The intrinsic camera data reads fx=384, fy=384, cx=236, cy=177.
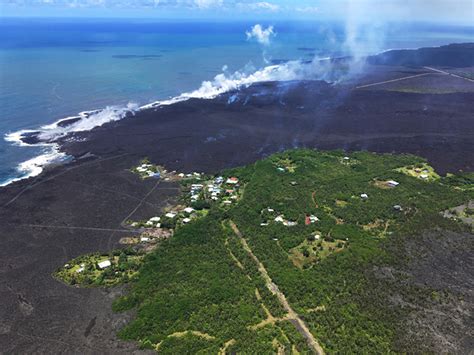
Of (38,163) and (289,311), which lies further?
(38,163)

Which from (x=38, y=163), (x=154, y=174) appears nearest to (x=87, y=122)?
(x=38, y=163)

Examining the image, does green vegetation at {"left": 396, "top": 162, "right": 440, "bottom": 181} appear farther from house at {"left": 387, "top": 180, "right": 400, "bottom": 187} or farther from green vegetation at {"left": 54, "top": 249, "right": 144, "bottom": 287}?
green vegetation at {"left": 54, "top": 249, "right": 144, "bottom": 287}

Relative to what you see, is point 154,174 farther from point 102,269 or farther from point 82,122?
point 82,122

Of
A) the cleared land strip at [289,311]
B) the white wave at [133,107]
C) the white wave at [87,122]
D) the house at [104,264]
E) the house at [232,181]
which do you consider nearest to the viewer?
the cleared land strip at [289,311]

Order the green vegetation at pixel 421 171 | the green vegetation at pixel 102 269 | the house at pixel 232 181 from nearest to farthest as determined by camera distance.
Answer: the green vegetation at pixel 102 269 < the house at pixel 232 181 < the green vegetation at pixel 421 171

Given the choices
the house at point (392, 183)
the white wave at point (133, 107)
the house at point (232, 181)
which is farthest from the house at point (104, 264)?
the house at point (392, 183)

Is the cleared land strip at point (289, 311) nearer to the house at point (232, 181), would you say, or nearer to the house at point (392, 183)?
the house at point (232, 181)
